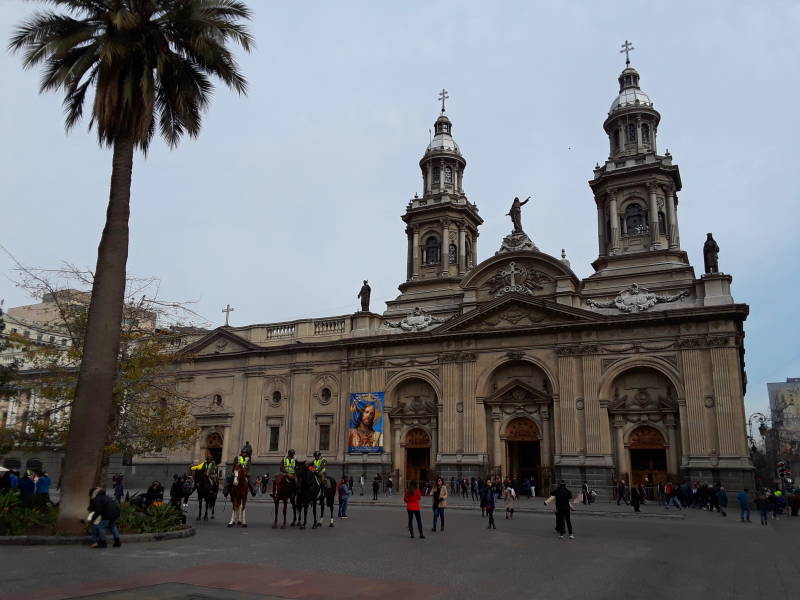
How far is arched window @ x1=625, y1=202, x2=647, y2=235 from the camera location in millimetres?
45188

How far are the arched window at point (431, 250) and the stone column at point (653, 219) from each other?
15.9 meters

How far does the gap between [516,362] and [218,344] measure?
78.4ft

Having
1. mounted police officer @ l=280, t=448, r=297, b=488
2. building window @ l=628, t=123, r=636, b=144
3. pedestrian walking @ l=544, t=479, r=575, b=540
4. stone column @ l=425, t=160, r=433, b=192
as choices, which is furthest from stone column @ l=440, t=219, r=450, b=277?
pedestrian walking @ l=544, t=479, r=575, b=540

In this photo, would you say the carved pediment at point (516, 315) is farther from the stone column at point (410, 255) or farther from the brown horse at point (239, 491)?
the brown horse at point (239, 491)

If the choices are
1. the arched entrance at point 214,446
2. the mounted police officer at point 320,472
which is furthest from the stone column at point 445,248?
the mounted police officer at point 320,472

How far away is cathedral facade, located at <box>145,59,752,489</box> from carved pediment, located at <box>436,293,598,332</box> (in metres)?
0.09

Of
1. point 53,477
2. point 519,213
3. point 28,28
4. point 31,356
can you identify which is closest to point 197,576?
point 28,28

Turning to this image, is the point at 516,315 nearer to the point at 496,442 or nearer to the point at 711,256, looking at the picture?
the point at 496,442

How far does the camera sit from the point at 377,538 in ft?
58.1

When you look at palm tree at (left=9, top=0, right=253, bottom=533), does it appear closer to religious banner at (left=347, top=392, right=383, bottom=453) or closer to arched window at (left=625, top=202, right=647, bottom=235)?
religious banner at (left=347, top=392, right=383, bottom=453)

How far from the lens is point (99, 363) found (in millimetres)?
17078

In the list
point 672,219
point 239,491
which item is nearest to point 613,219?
point 672,219

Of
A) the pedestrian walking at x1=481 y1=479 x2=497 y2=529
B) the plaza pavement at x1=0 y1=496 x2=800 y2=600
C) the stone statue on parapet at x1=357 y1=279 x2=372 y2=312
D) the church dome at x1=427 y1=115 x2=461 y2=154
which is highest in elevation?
the church dome at x1=427 y1=115 x2=461 y2=154

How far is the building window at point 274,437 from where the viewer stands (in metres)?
48.1
